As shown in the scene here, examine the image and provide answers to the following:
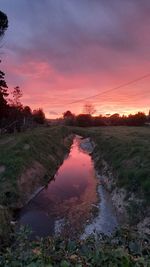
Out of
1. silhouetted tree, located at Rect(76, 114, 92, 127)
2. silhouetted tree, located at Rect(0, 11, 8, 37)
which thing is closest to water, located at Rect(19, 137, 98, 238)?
silhouetted tree, located at Rect(0, 11, 8, 37)

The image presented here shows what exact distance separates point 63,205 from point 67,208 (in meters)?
0.80

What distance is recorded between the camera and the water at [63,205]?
747 inches

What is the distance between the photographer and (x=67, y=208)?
22.5 metres

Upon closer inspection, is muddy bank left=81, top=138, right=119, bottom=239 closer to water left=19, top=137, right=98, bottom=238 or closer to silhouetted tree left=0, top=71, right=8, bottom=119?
water left=19, top=137, right=98, bottom=238

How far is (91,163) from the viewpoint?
42.8 meters

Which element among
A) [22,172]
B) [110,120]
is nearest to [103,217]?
[22,172]

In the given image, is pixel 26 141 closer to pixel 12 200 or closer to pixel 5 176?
pixel 5 176

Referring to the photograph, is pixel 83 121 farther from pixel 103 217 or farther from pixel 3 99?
pixel 103 217

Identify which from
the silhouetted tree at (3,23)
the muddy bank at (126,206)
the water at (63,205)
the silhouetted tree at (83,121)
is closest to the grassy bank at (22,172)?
the water at (63,205)

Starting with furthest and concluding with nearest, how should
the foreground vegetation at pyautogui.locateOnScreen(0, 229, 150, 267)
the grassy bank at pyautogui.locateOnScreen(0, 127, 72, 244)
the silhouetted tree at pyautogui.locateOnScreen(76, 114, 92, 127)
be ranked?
the silhouetted tree at pyautogui.locateOnScreen(76, 114, 92, 127)
the grassy bank at pyautogui.locateOnScreen(0, 127, 72, 244)
the foreground vegetation at pyautogui.locateOnScreen(0, 229, 150, 267)

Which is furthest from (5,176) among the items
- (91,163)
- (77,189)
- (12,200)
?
(91,163)

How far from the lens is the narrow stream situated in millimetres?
18797

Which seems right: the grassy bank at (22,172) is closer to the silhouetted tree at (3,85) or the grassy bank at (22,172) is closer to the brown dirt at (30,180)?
the brown dirt at (30,180)

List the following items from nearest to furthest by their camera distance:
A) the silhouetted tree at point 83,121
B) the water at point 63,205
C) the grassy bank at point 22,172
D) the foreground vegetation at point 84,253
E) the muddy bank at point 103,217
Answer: the foreground vegetation at point 84,253, the muddy bank at point 103,217, the water at point 63,205, the grassy bank at point 22,172, the silhouetted tree at point 83,121
